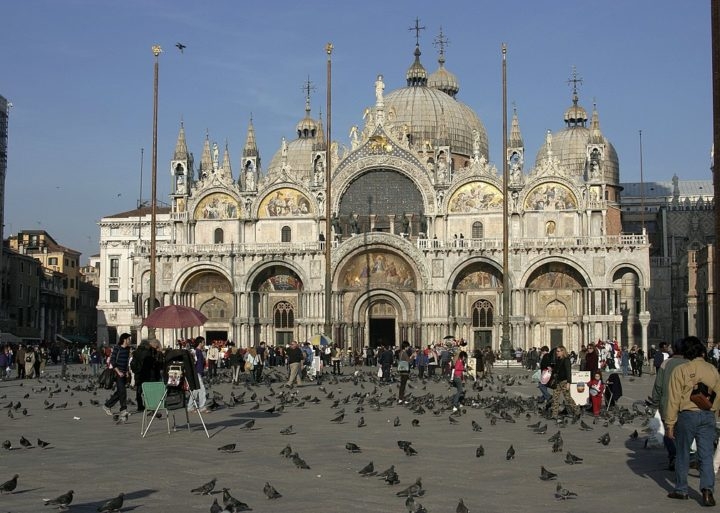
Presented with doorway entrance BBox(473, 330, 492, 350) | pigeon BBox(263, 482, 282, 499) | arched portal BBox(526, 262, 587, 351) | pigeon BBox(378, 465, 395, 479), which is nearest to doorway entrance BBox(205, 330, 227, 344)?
doorway entrance BBox(473, 330, 492, 350)

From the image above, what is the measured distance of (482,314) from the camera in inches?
2611

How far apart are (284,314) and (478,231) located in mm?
13104

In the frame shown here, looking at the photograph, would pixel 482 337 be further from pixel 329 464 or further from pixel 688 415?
pixel 688 415

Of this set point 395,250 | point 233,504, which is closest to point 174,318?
point 233,504

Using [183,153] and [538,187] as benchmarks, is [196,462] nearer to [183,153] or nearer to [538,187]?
[538,187]

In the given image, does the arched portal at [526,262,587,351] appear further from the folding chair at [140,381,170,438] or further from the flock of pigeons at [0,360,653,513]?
the folding chair at [140,381,170,438]

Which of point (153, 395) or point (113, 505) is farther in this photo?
point (153, 395)

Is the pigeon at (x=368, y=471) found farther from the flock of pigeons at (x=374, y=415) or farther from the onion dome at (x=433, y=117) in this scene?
the onion dome at (x=433, y=117)

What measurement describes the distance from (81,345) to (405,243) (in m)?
37.9

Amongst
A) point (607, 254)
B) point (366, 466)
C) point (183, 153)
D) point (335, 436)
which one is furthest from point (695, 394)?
point (183, 153)

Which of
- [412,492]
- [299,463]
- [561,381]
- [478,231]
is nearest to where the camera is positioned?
[412,492]

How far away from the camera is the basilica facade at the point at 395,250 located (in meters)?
64.3

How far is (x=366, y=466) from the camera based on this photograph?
14.7 m

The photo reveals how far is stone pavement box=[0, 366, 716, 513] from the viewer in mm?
12500
